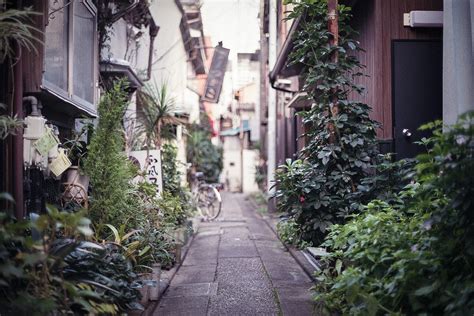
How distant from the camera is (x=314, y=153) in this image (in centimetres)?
679

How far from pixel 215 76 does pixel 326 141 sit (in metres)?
14.3

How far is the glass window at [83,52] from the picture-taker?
706 centimetres

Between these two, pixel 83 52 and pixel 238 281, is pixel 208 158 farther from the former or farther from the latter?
pixel 238 281

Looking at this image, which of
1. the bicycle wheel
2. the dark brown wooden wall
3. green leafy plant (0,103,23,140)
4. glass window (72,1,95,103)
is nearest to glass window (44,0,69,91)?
glass window (72,1,95,103)

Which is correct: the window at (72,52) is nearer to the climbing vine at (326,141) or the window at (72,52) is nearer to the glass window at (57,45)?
the glass window at (57,45)

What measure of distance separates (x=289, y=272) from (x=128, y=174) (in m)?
2.95

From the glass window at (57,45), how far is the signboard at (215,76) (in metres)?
13.5

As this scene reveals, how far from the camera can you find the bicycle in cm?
1550

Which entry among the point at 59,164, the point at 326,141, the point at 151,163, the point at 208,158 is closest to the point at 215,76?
the point at 208,158

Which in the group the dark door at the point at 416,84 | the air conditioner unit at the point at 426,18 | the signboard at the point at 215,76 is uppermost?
the signboard at the point at 215,76

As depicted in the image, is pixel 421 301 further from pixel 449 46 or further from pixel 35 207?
pixel 35 207

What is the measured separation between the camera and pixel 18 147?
4.98 metres

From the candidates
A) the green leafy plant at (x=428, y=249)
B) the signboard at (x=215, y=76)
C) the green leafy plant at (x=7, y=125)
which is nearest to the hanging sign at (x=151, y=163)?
the green leafy plant at (x=7, y=125)

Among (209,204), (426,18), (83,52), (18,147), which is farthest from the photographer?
(209,204)
